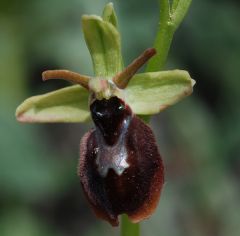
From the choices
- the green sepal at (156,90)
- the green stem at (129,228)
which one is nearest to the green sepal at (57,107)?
the green sepal at (156,90)

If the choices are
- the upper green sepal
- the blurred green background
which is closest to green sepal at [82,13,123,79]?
the upper green sepal

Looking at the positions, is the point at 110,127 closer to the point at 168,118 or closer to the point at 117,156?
the point at 117,156

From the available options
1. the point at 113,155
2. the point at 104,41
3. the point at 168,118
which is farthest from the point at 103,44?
the point at 168,118

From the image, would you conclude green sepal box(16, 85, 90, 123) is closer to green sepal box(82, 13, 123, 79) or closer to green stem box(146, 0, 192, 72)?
green sepal box(82, 13, 123, 79)

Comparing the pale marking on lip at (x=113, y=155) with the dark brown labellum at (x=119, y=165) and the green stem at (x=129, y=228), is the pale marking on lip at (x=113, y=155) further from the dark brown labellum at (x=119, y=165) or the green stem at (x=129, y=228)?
the green stem at (x=129, y=228)

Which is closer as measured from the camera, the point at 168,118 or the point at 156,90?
the point at 156,90
